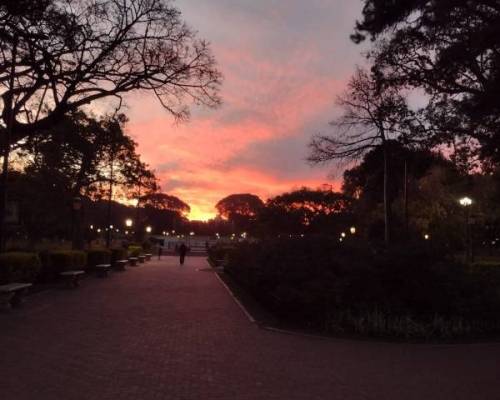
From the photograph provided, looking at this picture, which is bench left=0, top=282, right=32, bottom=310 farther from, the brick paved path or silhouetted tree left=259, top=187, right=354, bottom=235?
silhouetted tree left=259, top=187, right=354, bottom=235

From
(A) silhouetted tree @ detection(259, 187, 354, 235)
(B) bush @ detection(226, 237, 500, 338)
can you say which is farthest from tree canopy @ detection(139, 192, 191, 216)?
(B) bush @ detection(226, 237, 500, 338)

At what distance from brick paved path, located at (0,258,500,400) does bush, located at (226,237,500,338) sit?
3.73ft

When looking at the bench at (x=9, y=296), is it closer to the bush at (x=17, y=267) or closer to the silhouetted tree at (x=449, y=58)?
the bush at (x=17, y=267)

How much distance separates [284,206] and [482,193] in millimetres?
58753

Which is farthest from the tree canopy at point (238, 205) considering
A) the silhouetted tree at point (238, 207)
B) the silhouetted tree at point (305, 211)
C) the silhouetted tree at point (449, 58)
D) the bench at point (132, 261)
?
the silhouetted tree at point (449, 58)

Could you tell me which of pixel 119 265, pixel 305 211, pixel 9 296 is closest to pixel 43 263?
pixel 9 296

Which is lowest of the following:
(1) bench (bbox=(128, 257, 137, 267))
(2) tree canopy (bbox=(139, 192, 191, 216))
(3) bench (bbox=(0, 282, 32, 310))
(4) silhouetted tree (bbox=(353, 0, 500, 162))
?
(3) bench (bbox=(0, 282, 32, 310))

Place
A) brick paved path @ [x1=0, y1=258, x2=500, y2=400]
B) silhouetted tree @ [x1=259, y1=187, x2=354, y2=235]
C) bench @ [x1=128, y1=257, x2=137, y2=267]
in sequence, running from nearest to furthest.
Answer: brick paved path @ [x1=0, y1=258, x2=500, y2=400] < bench @ [x1=128, y1=257, x2=137, y2=267] < silhouetted tree @ [x1=259, y1=187, x2=354, y2=235]

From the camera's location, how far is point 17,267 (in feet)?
55.4

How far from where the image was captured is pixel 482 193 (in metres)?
42.2

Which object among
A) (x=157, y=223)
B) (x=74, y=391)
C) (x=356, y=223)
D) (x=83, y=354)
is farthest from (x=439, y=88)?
(x=157, y=223)

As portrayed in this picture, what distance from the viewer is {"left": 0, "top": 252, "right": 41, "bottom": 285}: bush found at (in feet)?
52.8

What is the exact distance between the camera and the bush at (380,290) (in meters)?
12.3

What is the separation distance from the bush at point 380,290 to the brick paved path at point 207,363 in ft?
3.73
